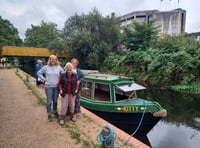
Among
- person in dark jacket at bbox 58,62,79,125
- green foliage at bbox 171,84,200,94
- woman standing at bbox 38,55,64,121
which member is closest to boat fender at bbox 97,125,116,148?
person in dark jacket at bbox 58,62,79,125

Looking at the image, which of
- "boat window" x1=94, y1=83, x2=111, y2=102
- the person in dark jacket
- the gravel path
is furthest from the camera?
"boat window" x1=94, y1=83, x2=111, y2=102

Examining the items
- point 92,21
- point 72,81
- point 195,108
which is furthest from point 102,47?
point 72,81

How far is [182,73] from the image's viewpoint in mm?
16859

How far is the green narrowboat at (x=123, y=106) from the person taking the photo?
6.24 m

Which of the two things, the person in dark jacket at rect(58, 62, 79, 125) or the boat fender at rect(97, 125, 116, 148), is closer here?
the boat fender at rect(97, 125, 116, 148)

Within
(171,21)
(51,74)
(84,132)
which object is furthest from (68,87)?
(171,21)

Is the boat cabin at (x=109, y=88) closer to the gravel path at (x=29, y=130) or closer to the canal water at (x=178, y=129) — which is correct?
the canal water at (x=178, y=129)

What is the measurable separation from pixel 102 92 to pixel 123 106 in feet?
5.27

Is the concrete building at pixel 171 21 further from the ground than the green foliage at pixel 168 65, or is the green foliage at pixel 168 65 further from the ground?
the concrete building at pixel 171 21

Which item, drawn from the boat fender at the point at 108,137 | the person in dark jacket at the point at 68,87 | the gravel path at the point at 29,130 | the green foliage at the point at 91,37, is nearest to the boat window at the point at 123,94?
the person in dark jacket at the point at 68,87

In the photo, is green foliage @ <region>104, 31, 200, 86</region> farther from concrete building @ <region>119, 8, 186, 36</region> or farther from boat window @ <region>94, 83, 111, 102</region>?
concrete building @ <region>119, 8, 186, 36</region>

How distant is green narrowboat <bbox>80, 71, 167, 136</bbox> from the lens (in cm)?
624

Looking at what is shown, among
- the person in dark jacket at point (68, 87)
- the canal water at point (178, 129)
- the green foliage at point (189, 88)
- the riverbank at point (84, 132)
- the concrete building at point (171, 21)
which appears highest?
the concrete building at point (171, 21)

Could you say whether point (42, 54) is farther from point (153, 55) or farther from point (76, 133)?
point (76, 133)
